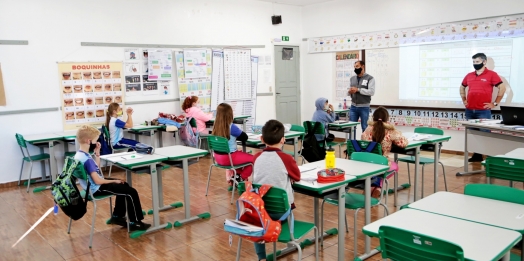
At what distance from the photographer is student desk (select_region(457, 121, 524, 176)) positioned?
517 cm

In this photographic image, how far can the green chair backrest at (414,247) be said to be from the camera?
1832 millimetres

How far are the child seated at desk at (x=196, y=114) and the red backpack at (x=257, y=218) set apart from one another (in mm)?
4578

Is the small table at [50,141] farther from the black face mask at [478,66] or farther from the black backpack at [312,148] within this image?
the black face mask at [478,66]

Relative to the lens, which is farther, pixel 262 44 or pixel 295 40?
pixel 295 40

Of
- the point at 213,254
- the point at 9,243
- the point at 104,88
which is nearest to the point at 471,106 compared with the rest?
the point at 213,254

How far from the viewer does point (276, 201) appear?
2.79m

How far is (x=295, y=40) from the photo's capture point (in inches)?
393

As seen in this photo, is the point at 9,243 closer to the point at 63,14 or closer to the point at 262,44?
the point at 63,14

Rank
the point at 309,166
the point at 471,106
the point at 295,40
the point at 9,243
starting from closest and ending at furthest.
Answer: the point at 309,166 < the point at 9,243 < the point at 471,106 < the point at 295,40

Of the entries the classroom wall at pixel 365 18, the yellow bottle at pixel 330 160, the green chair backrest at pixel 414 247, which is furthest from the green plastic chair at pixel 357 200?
the classroom wall at pixel 365 18

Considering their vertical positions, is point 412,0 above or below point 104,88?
above

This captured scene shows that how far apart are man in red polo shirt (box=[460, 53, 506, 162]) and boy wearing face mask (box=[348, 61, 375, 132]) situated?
151cm

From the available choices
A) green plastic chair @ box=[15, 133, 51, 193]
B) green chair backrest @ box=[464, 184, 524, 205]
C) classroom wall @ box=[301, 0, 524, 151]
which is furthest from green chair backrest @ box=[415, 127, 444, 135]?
green plastic chair @ box=[15, 133, 51, 193]

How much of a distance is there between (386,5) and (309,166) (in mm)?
5824
